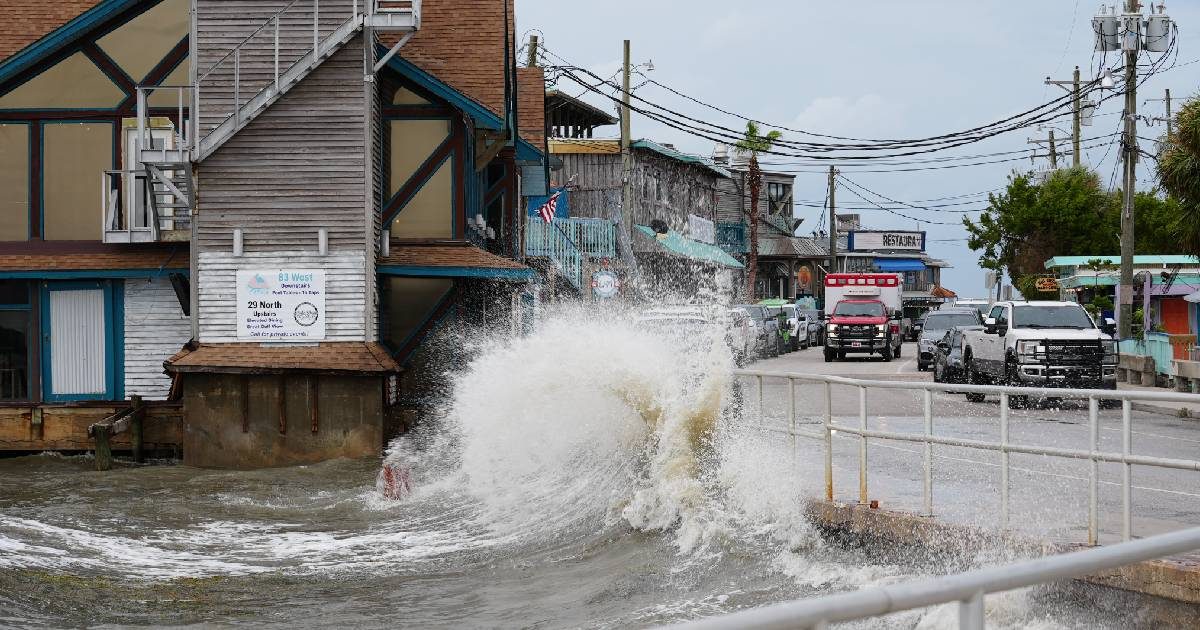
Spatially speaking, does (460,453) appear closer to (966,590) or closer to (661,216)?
(966,590)

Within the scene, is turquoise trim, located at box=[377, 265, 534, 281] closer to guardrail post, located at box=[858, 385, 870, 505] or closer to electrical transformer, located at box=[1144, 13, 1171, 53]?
guardrail post, located at box=[858, 385, 870, 505]

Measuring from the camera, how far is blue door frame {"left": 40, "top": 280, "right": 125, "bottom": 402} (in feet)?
80.5

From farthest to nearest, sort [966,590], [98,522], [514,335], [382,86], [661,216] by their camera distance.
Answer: [661,216] < [514,335] < [382,86] < [98,522] < [966,590]

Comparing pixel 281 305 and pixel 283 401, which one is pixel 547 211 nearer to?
pixel 281 305

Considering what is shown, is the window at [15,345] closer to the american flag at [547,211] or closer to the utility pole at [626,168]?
the utility pole at [626,168]

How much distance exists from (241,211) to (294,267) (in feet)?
4.13

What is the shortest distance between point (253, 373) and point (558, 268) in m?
26.1

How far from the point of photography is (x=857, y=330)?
156 feet

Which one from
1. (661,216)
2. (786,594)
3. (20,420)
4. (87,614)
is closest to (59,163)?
(20,420)

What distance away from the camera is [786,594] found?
11.2m

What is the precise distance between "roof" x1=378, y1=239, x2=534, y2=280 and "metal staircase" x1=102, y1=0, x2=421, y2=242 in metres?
3.16

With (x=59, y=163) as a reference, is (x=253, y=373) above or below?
below

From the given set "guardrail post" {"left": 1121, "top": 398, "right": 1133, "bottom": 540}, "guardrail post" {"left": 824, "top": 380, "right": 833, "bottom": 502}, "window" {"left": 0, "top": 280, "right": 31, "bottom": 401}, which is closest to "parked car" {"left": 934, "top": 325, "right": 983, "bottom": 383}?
"guardrail post" {"left": 824, "top": 380, "right": 833, "bottom": 502}

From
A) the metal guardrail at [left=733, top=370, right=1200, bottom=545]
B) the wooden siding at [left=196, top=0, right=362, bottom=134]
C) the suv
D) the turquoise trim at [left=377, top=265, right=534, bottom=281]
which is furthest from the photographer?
the suv
